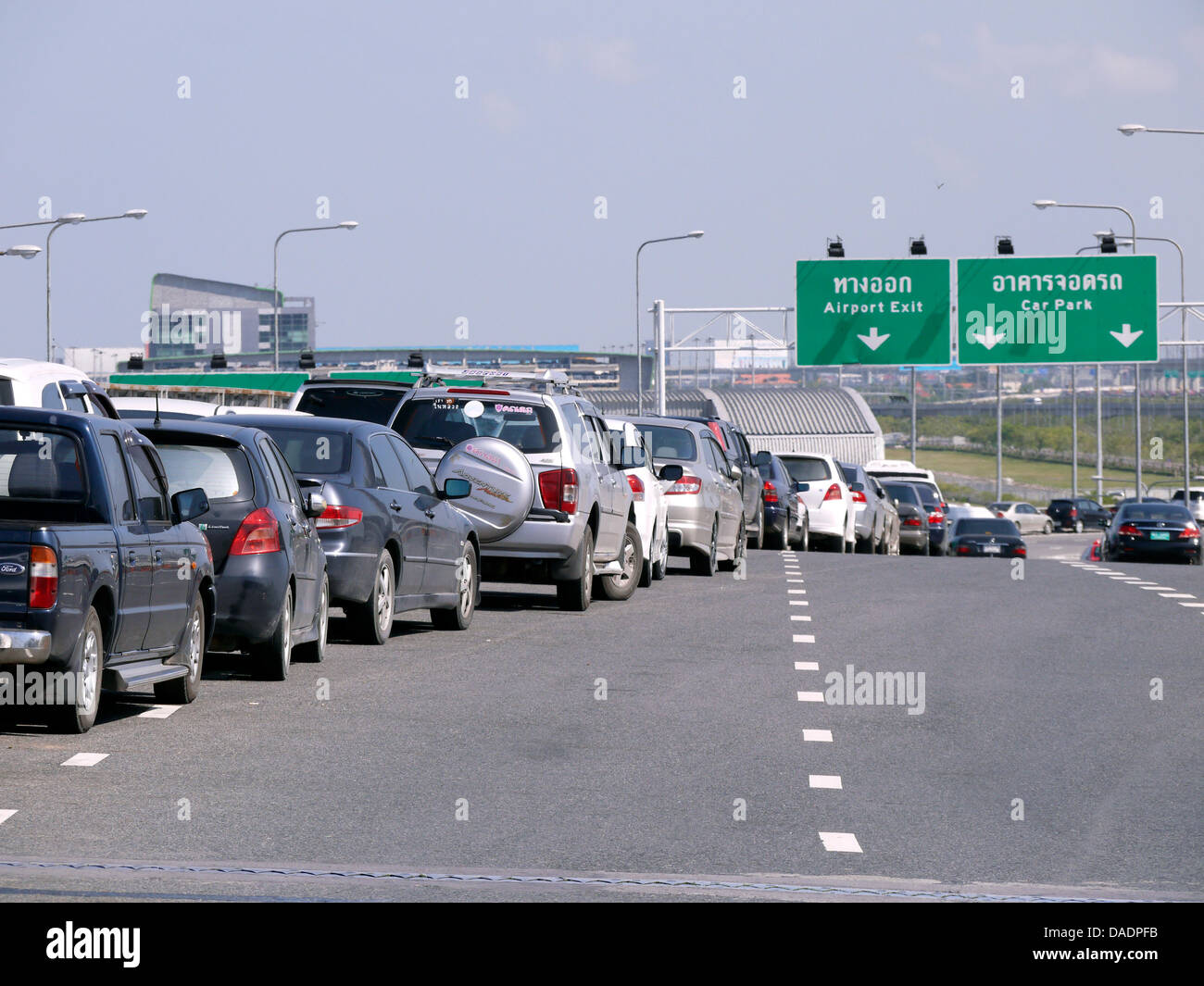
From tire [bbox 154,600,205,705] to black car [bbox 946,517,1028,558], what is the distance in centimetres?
3144

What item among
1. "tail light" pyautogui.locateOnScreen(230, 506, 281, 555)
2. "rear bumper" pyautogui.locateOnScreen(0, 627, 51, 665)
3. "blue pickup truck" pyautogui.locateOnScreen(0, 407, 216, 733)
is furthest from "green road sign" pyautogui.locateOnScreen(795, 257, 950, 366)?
"rear bumper" pyautogui.locateOnScreen(0, 627, 51, 665)

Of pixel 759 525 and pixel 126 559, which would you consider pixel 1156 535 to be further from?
pixel 126 559

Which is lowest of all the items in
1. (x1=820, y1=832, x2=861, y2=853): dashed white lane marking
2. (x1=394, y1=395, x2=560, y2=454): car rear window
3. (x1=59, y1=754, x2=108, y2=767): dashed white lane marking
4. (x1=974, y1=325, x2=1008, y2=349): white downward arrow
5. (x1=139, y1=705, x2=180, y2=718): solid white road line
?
(x1=820, y1=832, x2=861, y2=853): dashed white lane marking

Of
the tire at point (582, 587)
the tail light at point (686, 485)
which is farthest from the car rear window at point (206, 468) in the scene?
the tail light at point (686, 485)

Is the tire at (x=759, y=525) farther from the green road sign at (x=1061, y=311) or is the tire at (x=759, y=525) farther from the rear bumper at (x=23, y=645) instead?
the rear bumper at (x=23, y=645)

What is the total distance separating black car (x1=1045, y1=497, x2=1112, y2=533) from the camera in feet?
270

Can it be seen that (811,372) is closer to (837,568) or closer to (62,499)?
(837,568)

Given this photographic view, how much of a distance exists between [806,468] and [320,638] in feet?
75.7

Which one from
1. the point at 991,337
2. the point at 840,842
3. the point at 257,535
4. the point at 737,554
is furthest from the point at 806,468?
the point at 840,842

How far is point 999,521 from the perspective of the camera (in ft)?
141

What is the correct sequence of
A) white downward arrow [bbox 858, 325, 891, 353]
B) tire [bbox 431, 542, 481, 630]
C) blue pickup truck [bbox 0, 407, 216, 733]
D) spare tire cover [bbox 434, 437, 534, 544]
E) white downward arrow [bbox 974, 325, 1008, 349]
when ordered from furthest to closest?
white downward arrow [bbox 858, 325, 891, 353] < white downward arrow [bbox 974, 325, 1008, 349] < spare tire cover [bbox 434, 437, 534, 544] < tire [bbox 431, 542, 481, 630] < blue pickup truck [bbox 0, 407, 216, 733]

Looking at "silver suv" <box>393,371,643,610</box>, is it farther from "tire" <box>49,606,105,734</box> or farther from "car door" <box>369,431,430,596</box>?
"tire" <box>49,606,105,734</box>
